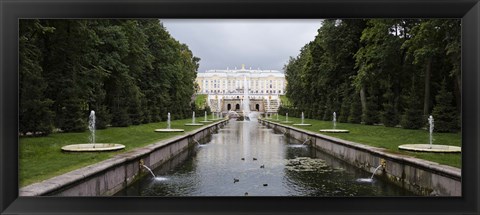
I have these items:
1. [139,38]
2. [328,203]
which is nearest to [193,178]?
[328,203]

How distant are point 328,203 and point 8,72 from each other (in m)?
3.13

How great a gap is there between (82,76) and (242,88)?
33.1m

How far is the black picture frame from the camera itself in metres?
3.84

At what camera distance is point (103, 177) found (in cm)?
596

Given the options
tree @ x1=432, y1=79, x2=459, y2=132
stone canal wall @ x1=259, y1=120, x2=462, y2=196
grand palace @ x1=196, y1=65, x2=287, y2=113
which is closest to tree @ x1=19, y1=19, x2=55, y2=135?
stone canal wall @ x1=259, y1=120, x2=462, y2=196

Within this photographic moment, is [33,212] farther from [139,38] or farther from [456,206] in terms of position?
[139,38]

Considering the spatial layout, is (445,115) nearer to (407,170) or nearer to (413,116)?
(413,116)

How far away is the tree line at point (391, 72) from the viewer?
1360 cm

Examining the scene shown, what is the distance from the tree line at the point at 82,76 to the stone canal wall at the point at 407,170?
656 cm

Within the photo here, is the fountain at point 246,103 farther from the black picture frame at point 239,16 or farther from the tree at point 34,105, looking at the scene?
the black picture frame at point 239,16

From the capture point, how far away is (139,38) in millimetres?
20016

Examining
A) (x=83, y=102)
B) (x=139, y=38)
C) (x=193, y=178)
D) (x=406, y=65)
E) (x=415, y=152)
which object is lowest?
(x=193, y=178)

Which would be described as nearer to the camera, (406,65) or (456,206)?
(456,206)

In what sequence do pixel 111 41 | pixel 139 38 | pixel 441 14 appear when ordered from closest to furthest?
pixel 441 14 → pixel 111 41 → pixel 139 38
